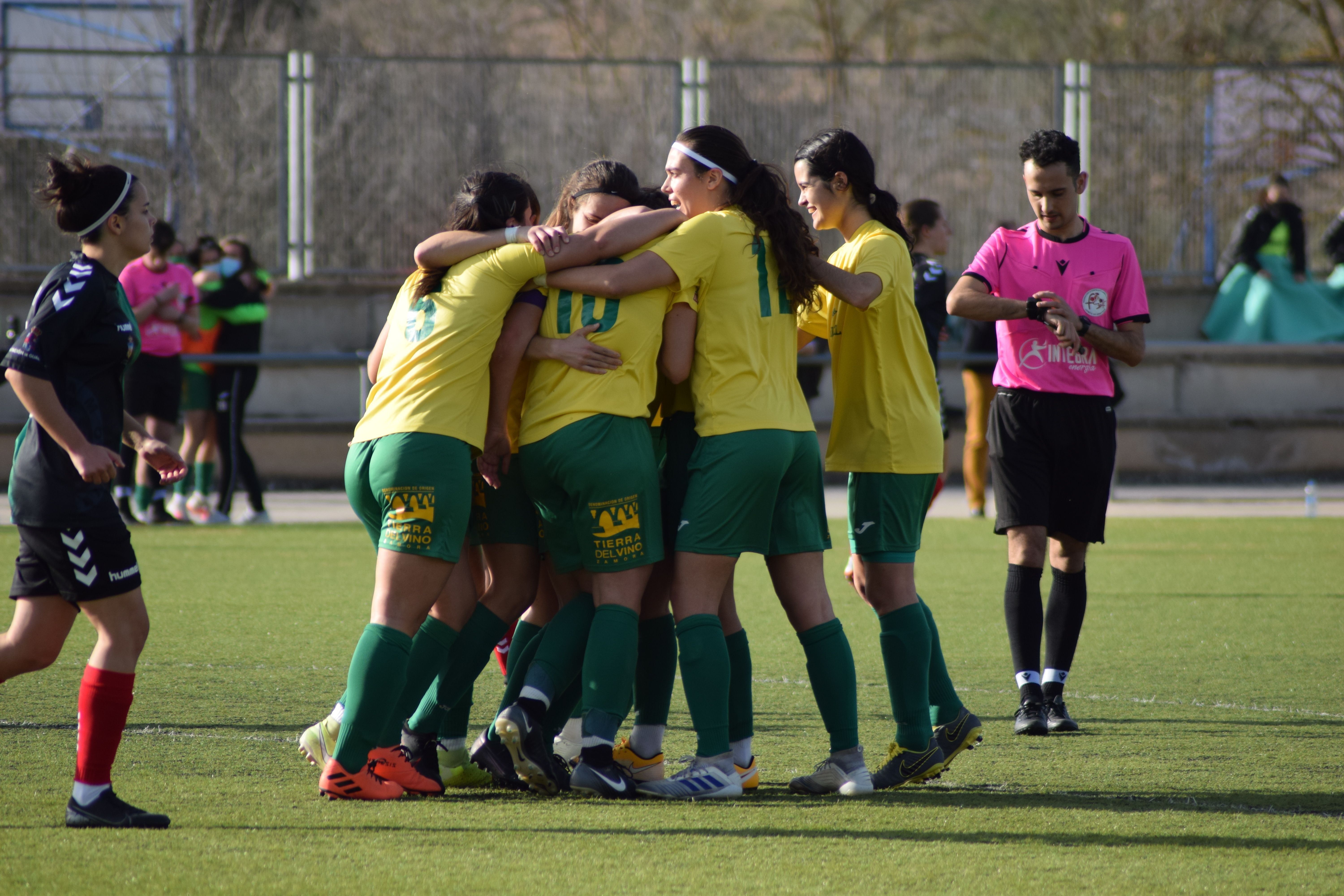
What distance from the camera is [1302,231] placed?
1877 cm

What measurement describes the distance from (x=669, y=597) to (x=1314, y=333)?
53.5 feet

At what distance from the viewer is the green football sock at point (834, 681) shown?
429 centimetres

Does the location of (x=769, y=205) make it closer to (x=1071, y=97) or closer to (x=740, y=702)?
(x=740, y=702)

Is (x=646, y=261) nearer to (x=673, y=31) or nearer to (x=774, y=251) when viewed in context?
(x=774, y=251)

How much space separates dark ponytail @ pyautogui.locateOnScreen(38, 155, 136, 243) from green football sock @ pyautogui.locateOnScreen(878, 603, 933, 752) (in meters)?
2.47

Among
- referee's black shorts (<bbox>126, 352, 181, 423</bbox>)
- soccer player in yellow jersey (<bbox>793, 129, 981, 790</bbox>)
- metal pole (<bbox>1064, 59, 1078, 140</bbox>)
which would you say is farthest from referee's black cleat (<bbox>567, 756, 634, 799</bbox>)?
metal pole (<bbox>1064, 59, 1078, 140</bbox>)

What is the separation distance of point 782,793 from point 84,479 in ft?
6.88

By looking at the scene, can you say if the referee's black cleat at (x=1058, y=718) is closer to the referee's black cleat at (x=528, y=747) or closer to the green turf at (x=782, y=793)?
the green turf at (x=782, y=793)

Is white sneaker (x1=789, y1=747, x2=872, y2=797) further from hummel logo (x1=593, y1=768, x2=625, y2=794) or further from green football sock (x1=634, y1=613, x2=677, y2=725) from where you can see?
hummel logo (x1=593, y1=768, x2=625, y2=794)

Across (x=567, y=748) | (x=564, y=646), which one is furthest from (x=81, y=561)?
(x=567, y=748)

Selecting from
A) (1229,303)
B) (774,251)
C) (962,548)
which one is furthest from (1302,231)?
(774,251)

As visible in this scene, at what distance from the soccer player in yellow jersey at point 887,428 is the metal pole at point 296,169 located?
13.7 m

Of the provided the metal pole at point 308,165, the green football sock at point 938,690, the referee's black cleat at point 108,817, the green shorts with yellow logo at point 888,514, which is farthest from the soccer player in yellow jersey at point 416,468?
the metal pole at point 308,165

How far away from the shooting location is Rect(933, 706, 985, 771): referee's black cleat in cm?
451
